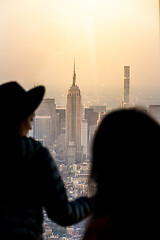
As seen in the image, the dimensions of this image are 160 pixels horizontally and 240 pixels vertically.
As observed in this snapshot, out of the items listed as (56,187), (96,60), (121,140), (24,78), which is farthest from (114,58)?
(121,140)

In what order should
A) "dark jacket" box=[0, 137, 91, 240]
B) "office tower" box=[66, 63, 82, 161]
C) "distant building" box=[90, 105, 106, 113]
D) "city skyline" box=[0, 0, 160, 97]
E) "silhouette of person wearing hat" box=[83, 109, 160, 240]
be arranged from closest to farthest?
1. "silhouette of person wearing hat" box=[83, 109, 160, 240]
2. "dark jacket" box=[0, 137, 91, 240]
3. "city skyline" box=[0, 0, 160, 97]
4. "distant building" box=[90, 105, 106, 113]
5. "office tower" box=[66, 63, 82, 161]

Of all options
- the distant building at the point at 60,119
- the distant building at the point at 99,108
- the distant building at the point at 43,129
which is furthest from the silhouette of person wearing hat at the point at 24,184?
the distant building at the point at 60,119

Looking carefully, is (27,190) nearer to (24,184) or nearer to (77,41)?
(24,184)

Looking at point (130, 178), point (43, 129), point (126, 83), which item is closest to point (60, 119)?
point (43, 129)

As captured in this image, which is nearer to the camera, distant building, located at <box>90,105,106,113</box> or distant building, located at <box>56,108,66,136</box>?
distant building, located at <box>90,105,106,113</box>

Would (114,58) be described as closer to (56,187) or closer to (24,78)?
(24,78)

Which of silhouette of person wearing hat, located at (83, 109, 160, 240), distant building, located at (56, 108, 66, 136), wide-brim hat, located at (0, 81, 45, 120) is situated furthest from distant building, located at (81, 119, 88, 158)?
silhouette of person wearing hat, located at (83, 109, 160, 240)

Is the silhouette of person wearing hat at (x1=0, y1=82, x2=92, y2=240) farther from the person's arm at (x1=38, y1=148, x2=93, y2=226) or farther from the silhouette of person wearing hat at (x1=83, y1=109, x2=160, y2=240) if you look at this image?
the silhouette of person wearing hat at (x1=83, y1=109, x2=160, y2=240)
